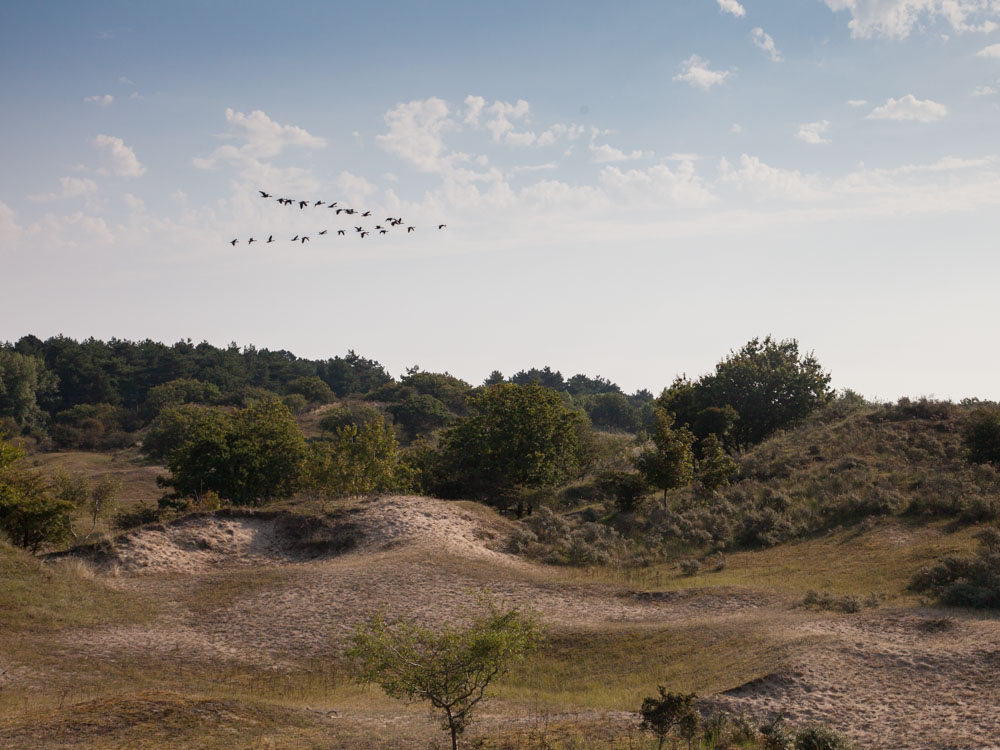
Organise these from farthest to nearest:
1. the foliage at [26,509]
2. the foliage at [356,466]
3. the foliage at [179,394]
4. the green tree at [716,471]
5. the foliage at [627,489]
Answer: the foliage at [179,394] < the foliage at [356,466] < the green tree at [716,471] < the foliage at [627,489] < the foliage at [26,509]

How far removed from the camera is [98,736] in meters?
15.5

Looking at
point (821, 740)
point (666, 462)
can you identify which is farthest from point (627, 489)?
point (821, 740)

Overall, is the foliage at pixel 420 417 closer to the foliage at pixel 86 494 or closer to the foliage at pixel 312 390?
the foliage at pixel 312 390

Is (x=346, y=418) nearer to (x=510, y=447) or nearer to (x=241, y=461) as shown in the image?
(x=241, y=461)

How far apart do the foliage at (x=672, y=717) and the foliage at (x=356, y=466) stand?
32750 millimetres

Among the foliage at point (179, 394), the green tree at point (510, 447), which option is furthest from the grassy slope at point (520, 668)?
the foliage at point (179, 394)

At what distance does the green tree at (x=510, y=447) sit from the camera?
158 ft

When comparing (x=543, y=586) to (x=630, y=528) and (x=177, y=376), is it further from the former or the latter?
(x=177, y=376)

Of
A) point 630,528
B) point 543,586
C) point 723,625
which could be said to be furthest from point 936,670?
point 630,528

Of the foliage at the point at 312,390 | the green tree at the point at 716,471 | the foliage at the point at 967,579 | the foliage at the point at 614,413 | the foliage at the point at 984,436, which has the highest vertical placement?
the foliage at the point at 312,390

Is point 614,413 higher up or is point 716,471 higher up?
point 614,413

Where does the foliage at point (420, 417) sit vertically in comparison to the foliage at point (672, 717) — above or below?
above

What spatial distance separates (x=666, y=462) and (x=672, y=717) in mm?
25911

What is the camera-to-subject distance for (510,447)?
159ft
